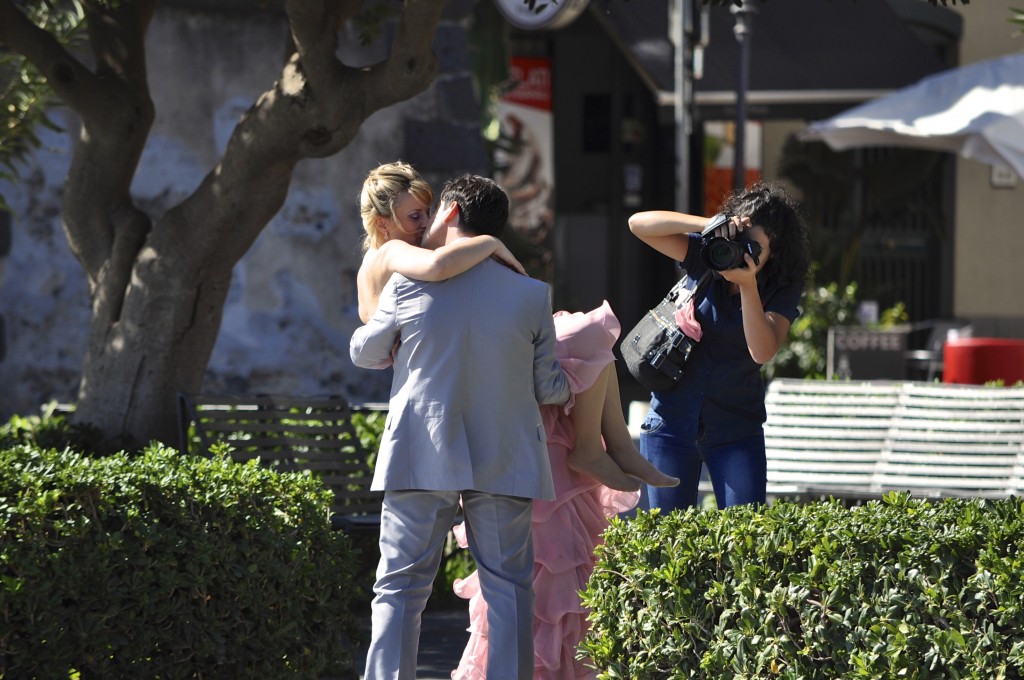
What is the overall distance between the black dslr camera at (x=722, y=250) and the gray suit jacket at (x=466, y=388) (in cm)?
63

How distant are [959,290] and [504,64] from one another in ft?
18.6

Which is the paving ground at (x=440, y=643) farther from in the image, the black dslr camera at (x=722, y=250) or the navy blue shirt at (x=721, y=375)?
the black dslr camera at (x=722, y=250)

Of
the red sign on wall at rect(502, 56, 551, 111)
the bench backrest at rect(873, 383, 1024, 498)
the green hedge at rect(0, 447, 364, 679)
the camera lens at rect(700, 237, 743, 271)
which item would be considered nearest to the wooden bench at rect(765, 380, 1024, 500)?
the bench backrest at rect(873, 383, 1024, 498)

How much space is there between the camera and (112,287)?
6.96 metres

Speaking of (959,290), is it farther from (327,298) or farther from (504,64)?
(327,298)

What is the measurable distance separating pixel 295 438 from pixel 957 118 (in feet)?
20.1

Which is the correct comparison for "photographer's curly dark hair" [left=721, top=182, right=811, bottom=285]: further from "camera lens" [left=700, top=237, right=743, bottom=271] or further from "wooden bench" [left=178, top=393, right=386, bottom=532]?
"wooden bench" [left=178, top=393, right=386, bottom=532]

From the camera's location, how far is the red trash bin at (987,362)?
9.84 meters

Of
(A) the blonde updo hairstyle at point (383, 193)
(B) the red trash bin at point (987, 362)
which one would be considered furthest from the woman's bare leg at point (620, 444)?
(B) the red trash bin at point (987, 362)

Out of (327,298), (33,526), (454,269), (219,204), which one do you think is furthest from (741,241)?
(327,298)

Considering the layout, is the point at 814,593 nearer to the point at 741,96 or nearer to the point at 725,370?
the point at 725,370

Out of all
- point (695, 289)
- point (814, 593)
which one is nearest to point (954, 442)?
point (695, 289)

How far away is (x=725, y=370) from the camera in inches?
200

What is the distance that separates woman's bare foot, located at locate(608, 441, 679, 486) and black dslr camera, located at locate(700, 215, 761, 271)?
70cm
